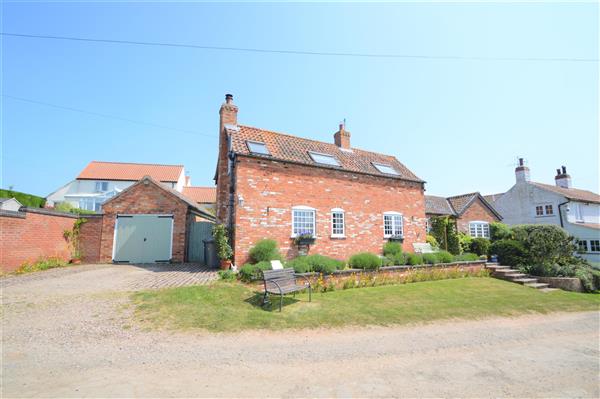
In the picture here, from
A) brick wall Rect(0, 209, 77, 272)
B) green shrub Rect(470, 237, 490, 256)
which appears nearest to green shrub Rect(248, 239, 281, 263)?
brick wall Rect(0, 209, 77, 272)

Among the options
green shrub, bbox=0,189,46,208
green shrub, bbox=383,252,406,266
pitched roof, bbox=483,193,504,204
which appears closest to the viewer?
green shrub, bbox=383,252,406,266

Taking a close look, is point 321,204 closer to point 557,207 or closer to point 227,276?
point 227,276

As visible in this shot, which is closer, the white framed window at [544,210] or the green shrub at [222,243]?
the green shrub at [222,243]

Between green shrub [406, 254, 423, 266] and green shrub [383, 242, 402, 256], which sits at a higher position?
green shrub [383, 242, 402, 256]

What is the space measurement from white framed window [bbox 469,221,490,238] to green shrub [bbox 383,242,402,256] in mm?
13142

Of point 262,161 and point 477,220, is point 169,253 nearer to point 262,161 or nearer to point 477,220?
point 262,161

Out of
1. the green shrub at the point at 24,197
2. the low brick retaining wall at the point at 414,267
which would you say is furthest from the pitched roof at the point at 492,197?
the green shrub at the point at 24,197

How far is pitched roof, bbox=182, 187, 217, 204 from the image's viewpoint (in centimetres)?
4093

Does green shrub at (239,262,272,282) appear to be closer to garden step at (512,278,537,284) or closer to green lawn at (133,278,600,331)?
green lawn at (133,278,600,331)

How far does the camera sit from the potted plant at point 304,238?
13328 millimetres

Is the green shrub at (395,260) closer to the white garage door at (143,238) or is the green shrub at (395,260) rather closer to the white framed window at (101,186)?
the white garage door at (143,238)

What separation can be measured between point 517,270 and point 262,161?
15633mm

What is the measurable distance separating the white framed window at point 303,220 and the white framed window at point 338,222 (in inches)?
49.6

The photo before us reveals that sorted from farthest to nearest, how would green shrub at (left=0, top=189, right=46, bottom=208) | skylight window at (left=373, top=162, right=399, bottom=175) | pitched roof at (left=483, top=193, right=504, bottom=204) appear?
1. pitched roof at (left=483, top=193, right=504, bottom=204)
2. green shrub at (left=0, top=189, right=46, bottom=208)
3. skylight window at (left=373, top=162, right=399, bottom=175)
